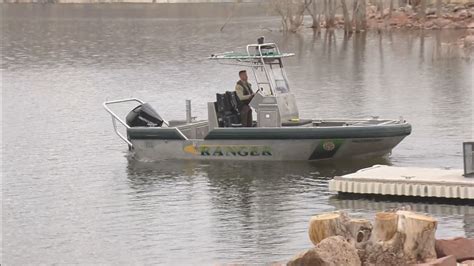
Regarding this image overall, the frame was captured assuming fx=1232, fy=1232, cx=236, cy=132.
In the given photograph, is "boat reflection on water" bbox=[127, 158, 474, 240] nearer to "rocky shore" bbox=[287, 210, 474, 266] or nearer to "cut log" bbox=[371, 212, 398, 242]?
"rocky shore" bbox=[287, 210, 474, 266]

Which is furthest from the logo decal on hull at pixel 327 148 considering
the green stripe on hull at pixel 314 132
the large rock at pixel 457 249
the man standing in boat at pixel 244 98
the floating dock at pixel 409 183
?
the large rock at pixel 457 249

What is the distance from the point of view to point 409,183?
1830 centimetres

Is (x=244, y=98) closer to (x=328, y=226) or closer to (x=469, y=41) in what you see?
(x=328, y=226)

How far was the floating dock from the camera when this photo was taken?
18.0m

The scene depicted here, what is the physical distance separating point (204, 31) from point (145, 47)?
63.7 ft

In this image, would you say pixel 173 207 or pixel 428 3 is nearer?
pixel 173 207

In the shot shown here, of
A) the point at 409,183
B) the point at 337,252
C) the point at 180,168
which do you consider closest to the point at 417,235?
the point at 337,252

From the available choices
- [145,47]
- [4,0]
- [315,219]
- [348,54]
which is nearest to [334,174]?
[315,219]

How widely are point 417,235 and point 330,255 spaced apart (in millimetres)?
1259

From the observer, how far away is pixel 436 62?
163 ft

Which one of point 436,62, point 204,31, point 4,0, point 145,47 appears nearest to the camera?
point 436,62

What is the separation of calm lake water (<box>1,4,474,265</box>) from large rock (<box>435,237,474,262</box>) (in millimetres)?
2518

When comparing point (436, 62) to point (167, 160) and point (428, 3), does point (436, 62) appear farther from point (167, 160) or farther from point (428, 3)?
point (428, 3)

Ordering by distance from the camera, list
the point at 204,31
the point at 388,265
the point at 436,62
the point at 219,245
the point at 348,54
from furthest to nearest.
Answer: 1. the point at 204,31
2. the point at 348,54
3. the point at 436,62
4. the point at 219,245
5. the point at 388,265
